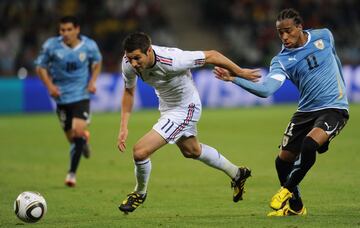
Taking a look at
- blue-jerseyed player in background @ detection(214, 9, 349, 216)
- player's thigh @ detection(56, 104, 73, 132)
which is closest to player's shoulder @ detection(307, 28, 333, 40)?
blue-jerseyed player in background @ detection(214, 9, 349, 216)

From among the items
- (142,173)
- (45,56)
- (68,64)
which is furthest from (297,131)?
(45,56)

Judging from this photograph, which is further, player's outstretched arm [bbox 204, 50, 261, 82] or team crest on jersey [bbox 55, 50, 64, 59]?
team crest on jersey [bbox 55, 50, 64, 59]

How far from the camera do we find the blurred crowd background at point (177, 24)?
2583 centimetres

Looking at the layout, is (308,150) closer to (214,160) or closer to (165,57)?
(214,160)

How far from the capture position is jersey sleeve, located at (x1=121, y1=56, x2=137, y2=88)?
8.63 m

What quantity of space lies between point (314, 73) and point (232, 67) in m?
0.96

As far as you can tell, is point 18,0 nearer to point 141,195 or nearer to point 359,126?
point 359,126

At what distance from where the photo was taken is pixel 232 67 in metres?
8.15

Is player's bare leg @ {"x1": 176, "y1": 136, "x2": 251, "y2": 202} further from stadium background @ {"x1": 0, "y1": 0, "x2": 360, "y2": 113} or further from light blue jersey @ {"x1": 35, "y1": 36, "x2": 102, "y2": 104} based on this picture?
stadium background @ {"x1": 0, "y1": 0, "x2": 360, "y2": 113}

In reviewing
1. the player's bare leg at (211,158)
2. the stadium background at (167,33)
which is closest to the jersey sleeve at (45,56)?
the player's bare leg at (211,158)

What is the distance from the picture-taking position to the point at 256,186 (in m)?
11.1

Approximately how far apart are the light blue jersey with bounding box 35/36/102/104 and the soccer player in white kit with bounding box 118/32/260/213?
376cm

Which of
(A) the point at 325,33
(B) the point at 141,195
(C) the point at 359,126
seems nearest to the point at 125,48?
(B) the point at 141,195

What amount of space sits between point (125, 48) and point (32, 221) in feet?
6.77
